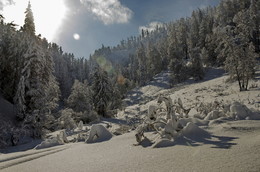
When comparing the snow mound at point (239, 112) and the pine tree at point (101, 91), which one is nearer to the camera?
the snow mound at point (239, 112)

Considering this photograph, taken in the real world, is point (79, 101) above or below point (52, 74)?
below

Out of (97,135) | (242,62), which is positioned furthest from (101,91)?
(97,135)

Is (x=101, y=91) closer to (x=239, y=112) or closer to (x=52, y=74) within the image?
(x=52, y=74)

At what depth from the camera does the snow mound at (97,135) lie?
21.5 feet

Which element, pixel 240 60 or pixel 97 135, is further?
pixel 240 60

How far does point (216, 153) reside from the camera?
3092 mm

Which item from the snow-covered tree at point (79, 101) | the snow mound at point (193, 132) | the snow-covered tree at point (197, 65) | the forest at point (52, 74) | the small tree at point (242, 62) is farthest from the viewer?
the snow-covered tree at point (197, 65)

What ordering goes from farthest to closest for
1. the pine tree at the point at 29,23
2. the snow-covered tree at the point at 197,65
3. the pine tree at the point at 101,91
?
1. the snow-covered tree at the point at 197,65
2. the pine tree at the point at 101,91
3. the pine tree at the point at 29,23

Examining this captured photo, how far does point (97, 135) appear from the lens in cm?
674

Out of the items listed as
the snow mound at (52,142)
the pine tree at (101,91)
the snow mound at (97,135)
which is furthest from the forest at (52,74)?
the snow mound at (97,135)

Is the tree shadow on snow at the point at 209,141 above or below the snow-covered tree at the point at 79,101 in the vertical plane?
below

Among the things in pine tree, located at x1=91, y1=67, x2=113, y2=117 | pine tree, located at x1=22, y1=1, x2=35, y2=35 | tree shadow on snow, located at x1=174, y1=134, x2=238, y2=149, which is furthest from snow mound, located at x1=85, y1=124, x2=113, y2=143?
pine tree, located at x1=91, y1=67, x2=113, y2=117

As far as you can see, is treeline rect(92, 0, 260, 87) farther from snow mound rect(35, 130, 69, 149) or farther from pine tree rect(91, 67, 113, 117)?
snow mound rect(35, 130, 69, 149)

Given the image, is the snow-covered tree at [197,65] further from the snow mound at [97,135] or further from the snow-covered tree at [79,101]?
the snow mound at [97,135]
